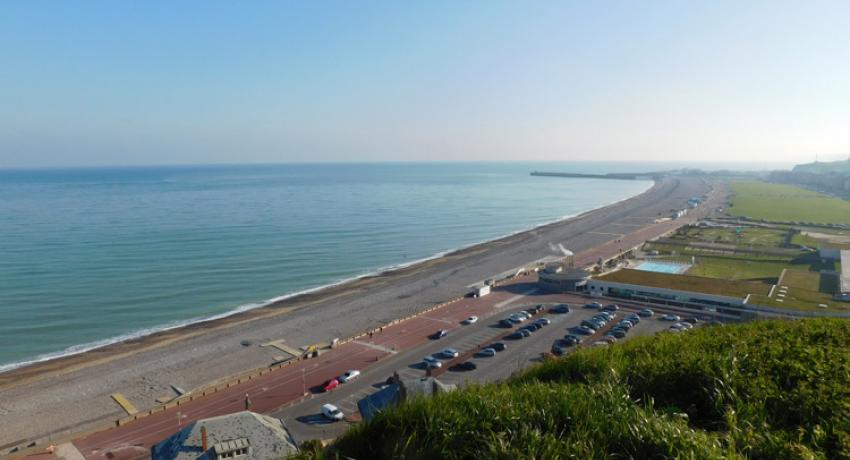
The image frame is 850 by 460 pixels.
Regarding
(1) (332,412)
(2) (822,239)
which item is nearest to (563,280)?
(1) (332,412)

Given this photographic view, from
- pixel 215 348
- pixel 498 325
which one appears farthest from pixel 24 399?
pixel 498 325

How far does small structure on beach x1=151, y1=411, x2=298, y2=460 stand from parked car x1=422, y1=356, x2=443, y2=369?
13519mm

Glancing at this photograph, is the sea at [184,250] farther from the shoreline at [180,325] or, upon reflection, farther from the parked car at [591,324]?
the parked car at [591,324]

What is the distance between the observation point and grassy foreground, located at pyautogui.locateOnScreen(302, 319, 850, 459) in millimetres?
6816

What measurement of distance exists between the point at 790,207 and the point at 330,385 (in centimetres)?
12307

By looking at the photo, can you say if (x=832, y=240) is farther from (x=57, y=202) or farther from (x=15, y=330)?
(x=57, y=202)

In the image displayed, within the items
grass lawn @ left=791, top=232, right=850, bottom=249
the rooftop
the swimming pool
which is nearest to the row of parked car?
the rooftop

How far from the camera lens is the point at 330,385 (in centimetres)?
2786

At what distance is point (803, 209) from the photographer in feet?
351

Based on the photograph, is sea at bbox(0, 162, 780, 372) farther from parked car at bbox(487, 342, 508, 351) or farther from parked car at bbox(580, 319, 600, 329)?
parked car at bbox(580, 319, 600, 329)

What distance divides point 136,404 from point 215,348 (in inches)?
333

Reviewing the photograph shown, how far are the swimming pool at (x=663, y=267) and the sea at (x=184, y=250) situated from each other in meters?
27.0

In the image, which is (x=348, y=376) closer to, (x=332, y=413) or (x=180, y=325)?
(x=332, y=413)

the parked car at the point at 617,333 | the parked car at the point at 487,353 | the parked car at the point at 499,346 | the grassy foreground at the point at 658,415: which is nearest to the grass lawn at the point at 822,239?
the parked car at the point at 617,333
